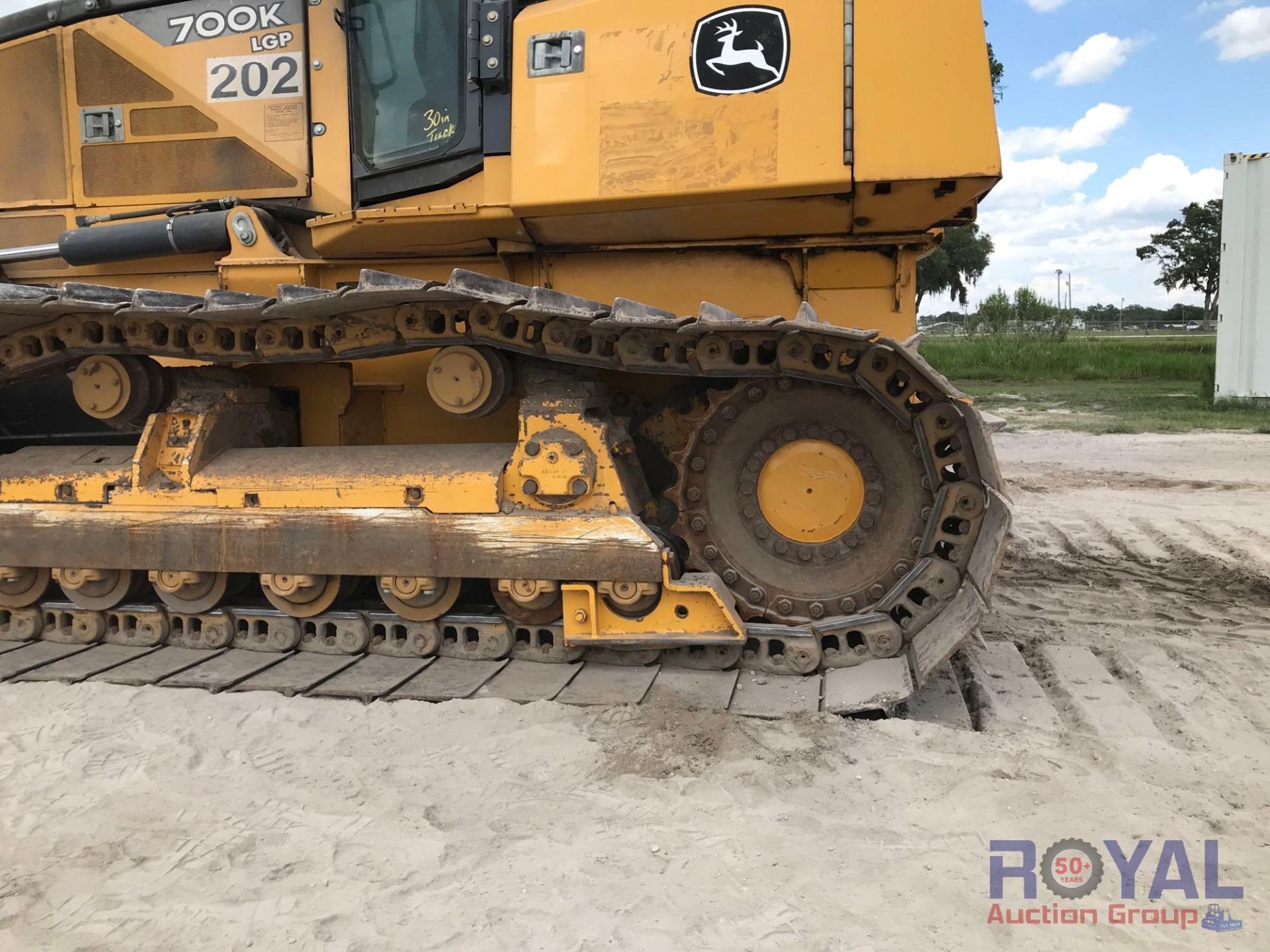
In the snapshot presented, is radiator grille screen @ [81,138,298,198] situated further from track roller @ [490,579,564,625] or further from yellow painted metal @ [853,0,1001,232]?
yellow painted metal @ [853,0,1001,232]

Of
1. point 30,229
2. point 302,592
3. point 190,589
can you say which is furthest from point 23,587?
point 30,229

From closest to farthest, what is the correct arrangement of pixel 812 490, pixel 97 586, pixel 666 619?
pixel 666 619
pixel 812 490
pixel 97 586

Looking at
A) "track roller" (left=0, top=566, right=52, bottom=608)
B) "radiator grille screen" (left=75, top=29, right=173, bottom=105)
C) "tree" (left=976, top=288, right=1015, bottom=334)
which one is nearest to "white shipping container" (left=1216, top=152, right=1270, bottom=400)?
"tree" (left=976, top=288, right=1015, bottom=334)

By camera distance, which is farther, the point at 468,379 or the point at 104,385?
the point at 104,385

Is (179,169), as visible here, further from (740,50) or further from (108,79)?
(740,50)

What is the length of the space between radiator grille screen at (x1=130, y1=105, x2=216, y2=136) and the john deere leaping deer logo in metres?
2.53

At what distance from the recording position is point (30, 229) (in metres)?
4.74

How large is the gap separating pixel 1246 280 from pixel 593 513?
15.7m

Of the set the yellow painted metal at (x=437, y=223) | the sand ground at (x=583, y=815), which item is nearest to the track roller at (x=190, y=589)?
the sand ground at (x=583, y=815)

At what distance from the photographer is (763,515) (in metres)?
3.80

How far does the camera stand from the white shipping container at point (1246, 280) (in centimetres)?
1474

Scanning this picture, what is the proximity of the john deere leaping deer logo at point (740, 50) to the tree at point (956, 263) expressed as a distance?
2834 centimetres

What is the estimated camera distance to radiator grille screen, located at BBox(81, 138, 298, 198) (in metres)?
4.46

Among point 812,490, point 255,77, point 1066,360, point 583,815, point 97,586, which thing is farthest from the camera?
point 1066,360
